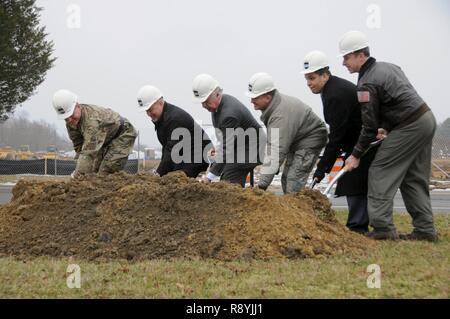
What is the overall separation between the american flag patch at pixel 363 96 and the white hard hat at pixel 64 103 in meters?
3.62

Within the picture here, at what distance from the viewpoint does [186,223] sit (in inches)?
235

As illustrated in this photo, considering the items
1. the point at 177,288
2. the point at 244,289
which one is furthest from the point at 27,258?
the point at 244,289

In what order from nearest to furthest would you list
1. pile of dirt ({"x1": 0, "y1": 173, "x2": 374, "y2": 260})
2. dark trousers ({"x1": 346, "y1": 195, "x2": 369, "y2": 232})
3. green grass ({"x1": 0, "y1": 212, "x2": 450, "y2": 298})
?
1. green grass ({"x1": 0, "y1": 212, "x2": 450, "y2": 298})
2. pile of dirt ({"x1": 0, "y1": 173, "x2": 374, "y2": 260})
3. dark trousers ({"x1": 346, "y1": 195, "x2": 369, "y2": 232})

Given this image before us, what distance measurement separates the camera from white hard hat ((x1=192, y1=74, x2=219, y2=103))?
742 centimetres

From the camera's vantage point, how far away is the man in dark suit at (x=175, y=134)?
307 inches

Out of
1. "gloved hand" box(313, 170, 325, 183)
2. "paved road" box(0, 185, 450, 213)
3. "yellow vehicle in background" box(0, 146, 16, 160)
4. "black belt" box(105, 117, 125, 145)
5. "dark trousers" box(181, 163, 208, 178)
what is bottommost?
"yellow vehicle in background" box(0, 146, 16, 160)

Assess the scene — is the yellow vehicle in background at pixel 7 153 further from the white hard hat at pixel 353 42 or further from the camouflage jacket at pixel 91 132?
the white hard hat at pixel 353 42

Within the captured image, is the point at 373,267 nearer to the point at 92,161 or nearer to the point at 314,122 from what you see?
the point at 314,122

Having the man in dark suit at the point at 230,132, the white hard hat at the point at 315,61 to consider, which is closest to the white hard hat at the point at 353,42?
the white hard hat at the point at 315,61

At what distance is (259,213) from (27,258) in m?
2.29

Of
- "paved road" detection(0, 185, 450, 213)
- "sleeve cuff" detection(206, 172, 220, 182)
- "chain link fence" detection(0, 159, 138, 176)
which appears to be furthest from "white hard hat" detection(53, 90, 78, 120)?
"chain link fence" detection(0, 159, 138, 176)

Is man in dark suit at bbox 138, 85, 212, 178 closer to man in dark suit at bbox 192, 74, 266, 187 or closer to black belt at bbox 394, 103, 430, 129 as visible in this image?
man in dark suit at bbox 192, 74, 266, 187

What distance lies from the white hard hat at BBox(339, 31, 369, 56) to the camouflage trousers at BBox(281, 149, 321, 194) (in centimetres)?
133

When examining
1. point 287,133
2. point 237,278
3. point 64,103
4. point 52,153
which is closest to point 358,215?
point 287,133
